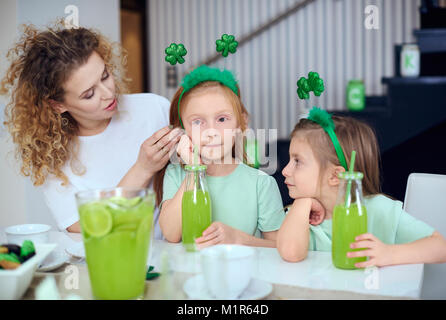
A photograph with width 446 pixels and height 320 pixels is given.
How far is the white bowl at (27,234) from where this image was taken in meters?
1.14

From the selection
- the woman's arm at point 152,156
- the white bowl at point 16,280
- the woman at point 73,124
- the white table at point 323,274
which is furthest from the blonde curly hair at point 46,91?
the white bowl at point 16,280

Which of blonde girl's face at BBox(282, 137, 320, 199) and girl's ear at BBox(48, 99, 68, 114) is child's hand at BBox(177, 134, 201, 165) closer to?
blonde girl's face at BBox(282, 137, 320, 199)

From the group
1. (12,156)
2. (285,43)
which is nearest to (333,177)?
(12,156)

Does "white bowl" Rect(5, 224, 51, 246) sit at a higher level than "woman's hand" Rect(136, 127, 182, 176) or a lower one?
lower

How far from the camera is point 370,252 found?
100cm

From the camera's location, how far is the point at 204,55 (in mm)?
4801

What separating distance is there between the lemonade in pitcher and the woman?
0.66 metres

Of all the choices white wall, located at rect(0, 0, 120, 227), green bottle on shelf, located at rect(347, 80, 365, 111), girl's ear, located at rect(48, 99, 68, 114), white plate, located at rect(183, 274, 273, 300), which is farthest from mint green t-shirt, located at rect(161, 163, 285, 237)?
green bottle on shelf, located at rect(347, 80, 365, 111)

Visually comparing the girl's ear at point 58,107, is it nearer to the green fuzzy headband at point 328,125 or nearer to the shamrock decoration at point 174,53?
the shamrock decoration at point 174,53

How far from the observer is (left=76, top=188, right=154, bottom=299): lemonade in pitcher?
839 millimetres

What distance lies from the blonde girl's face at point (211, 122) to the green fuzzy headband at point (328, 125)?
0.88 feet
